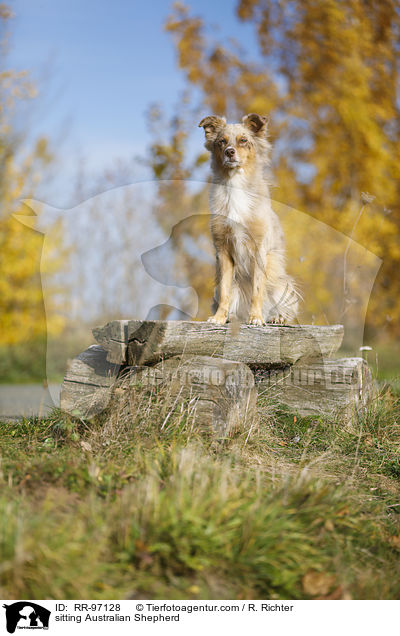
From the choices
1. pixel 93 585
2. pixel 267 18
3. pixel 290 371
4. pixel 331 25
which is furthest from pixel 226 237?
pixel 267 18

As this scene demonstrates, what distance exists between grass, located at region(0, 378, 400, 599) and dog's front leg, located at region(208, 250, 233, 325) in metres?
1.28

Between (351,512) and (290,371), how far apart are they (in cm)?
211

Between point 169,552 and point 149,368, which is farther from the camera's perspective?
point 149,368

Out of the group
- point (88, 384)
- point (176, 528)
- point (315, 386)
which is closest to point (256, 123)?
point (315, 386)

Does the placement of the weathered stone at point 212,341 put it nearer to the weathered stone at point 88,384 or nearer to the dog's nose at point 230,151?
the weathered stone at point 88,384

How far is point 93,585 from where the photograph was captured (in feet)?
7.15

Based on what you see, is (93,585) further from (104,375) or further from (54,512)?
(104,375)

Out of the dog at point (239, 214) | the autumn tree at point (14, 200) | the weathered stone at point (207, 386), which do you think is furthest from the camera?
the autumn tree at point (14, 200)

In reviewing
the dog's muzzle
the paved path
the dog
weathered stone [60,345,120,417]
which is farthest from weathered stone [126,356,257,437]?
the dog's muzzle

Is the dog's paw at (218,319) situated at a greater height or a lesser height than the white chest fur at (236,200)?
lesser

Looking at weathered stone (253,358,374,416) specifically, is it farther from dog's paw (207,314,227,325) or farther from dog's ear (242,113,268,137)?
dog's ear (242,113,268,137)

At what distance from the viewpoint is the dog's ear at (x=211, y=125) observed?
15.7 ft
